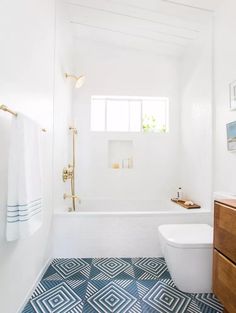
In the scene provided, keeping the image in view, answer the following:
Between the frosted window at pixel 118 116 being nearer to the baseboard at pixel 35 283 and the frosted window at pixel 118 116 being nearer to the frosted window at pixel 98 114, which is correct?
the frosted window at pixel 98 114

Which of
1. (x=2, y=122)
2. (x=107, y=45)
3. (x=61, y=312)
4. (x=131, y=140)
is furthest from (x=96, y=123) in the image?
(x=61, y=312)

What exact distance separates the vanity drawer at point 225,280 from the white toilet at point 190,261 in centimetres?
16

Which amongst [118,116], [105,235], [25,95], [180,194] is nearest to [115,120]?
[118,116]

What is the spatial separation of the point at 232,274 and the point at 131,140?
2.30 m

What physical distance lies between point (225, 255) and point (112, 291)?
0.95 m

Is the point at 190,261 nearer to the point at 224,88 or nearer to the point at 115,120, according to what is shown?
the point at 224,88

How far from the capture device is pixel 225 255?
1.30 m

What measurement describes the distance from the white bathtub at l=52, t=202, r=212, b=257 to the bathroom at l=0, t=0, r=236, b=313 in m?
0.01

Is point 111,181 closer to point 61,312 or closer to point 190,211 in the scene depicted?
point 190,211

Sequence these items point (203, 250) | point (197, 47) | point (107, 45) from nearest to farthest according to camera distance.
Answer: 1. point (203, 250)
2. point (197, 47)
3. point (107, 45)

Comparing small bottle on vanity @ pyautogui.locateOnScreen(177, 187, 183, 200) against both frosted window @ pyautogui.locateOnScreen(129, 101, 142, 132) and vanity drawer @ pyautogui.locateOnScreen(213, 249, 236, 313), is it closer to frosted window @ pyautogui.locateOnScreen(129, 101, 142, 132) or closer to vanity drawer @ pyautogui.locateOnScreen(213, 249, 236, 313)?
frosted window @ pyautogui.locateOnScreen(129, 101, 142, 132)

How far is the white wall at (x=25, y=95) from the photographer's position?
1.17 metres

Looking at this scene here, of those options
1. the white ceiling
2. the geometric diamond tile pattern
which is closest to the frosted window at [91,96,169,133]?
the white ceiling

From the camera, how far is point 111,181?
3.21 metres
